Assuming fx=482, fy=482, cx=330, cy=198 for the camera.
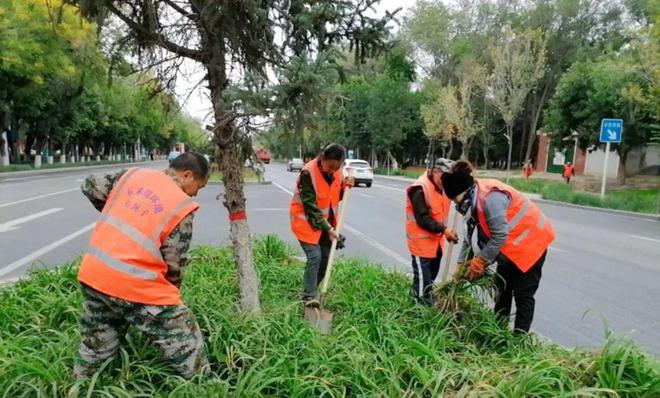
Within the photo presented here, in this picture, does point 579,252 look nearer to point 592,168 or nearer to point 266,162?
point 266,162

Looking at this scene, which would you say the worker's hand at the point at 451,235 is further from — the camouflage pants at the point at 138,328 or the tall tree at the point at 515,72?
the tall tree at the point at 515,72

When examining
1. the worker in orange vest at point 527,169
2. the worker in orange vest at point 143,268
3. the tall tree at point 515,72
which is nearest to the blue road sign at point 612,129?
the tall tree at point 515,72

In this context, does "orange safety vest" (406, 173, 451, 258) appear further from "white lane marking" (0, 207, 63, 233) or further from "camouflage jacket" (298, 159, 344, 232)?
"white lane marking" (0, 207, 63, 233)

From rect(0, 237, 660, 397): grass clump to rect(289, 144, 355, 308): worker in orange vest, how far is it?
0.38m

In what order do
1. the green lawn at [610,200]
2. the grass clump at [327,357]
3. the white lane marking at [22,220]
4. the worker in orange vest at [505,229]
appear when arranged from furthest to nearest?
the green lawn at [610,200]
the white lane marking at [22,220]
the worker in orange vest at [505,229]
the grass clump at [327,357]

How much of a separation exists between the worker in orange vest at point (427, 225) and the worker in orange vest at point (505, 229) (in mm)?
447

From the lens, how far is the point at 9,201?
12820 mm

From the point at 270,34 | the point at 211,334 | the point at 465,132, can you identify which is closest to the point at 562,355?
the point at 211,334

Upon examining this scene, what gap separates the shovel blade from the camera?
3.40 meters

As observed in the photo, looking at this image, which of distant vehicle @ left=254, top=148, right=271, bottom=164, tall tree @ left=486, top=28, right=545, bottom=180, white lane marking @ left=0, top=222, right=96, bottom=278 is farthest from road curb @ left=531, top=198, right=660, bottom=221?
white lane marking @ left=0, top=222, right=96, bottom=278

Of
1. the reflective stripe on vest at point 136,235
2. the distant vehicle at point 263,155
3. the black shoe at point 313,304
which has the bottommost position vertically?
the black shoe at point 313,304

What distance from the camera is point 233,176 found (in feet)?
11.6

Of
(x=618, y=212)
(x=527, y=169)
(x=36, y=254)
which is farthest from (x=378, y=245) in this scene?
(x=527, y=169)

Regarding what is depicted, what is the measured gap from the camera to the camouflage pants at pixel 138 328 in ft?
7.67
